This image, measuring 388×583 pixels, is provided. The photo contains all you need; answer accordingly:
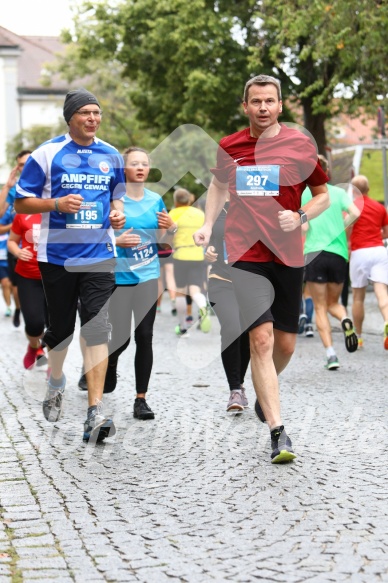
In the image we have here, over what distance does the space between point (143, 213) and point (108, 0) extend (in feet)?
76.7

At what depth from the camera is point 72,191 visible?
6.64 meters

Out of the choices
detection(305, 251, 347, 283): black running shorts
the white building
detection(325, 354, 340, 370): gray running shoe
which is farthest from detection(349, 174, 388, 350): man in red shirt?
the white building

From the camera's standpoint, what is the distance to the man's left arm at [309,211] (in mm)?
5992

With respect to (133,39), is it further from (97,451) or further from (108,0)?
(97,451)

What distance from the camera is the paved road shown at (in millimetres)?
4020

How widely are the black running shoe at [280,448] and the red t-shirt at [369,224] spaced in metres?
6.58

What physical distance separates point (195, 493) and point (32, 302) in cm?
508

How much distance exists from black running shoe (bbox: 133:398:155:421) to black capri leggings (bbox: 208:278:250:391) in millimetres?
651

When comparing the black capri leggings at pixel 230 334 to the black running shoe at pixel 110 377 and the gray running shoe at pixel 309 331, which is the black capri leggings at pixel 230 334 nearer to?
the black running shoe at pixel 110 377

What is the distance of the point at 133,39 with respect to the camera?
3006 cm

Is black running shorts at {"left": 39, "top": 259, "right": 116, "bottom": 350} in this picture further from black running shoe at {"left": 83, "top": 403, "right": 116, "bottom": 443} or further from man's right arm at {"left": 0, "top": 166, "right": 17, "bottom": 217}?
man's right arm at {"left": 0, "top": 166, "right": 17, "bottom": 217}

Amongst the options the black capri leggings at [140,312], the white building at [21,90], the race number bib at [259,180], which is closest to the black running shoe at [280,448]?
the race number bib at [259,180]

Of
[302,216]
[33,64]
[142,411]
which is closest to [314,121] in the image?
[142,411]

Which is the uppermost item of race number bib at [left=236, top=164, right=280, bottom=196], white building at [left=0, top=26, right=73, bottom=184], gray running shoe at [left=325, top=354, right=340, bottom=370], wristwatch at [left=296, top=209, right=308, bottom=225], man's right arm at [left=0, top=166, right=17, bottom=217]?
white building at [left=0, top=26, right=73, bottom=184]
